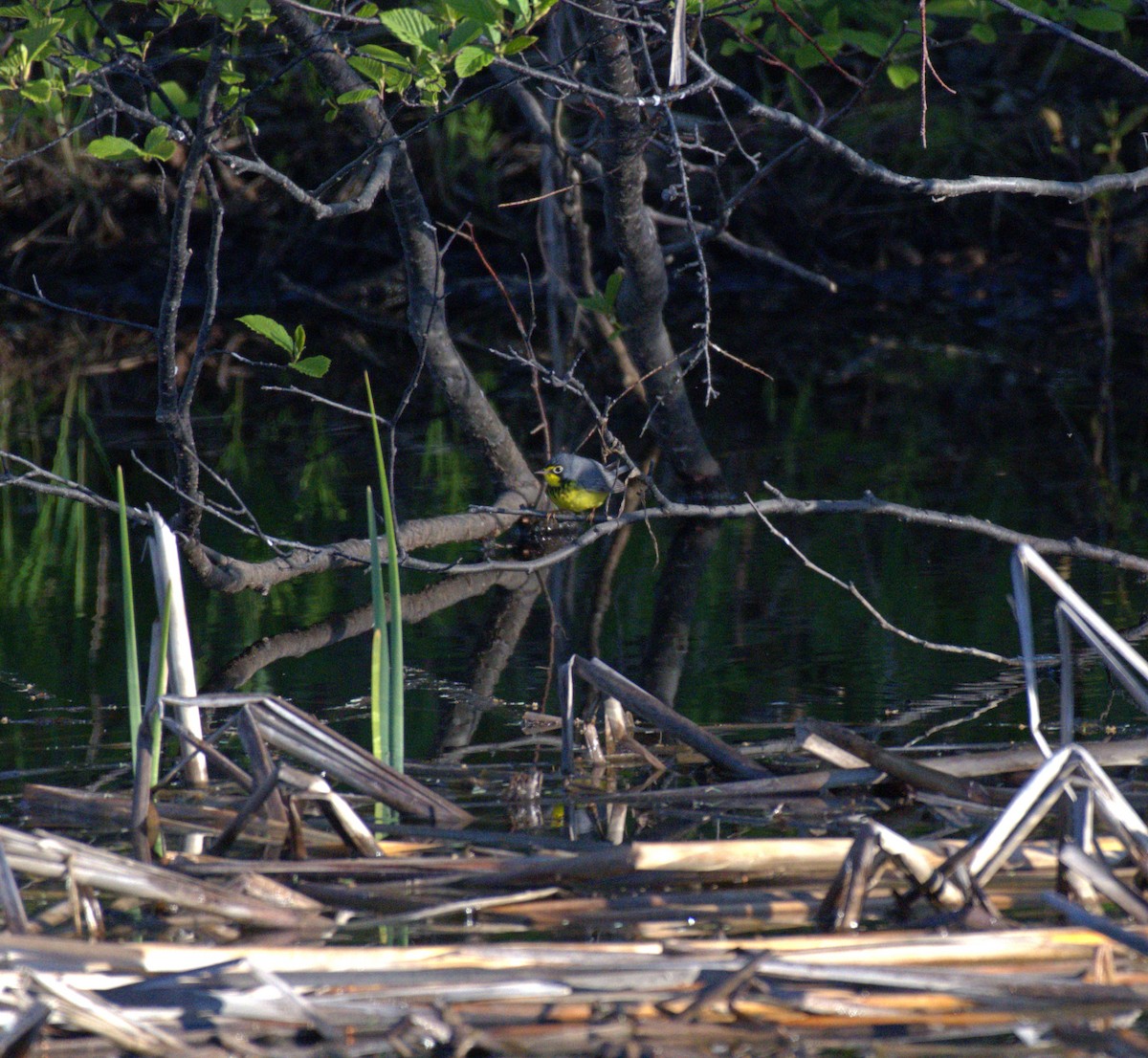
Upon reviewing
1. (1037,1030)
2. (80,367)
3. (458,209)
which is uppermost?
(458,209)

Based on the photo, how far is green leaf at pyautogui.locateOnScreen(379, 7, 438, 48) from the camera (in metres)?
2.90

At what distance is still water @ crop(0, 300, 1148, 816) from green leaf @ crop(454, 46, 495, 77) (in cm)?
124

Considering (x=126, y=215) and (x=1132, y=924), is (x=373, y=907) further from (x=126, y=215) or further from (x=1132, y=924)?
(x=126, y=215)

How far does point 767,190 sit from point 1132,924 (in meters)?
8.87

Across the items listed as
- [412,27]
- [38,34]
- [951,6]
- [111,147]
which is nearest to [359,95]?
[412,27]

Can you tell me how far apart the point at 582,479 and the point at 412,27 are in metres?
1.92

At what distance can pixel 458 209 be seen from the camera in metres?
10.6

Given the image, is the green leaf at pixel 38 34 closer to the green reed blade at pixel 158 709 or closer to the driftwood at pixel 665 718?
the green reed blade at pixel 158 709

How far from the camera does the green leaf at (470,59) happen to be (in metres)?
2.87

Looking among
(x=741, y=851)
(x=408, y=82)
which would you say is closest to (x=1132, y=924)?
(x=741, y=851)

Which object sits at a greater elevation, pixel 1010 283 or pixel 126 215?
pixel 126 215

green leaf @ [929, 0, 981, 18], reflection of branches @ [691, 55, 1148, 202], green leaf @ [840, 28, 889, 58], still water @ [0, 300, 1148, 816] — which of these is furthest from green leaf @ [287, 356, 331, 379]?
green leaf @ [929, 0, 981, 18]

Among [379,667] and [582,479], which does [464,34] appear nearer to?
[379,667]

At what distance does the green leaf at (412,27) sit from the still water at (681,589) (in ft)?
4.28
